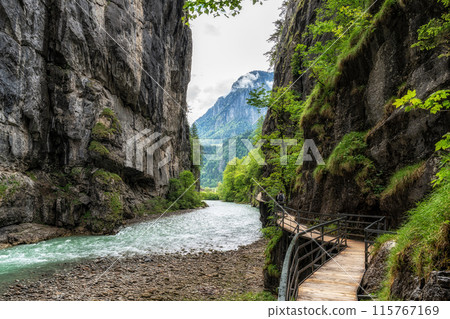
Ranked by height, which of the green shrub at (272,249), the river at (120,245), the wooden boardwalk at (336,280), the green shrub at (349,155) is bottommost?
the river at (120,245)

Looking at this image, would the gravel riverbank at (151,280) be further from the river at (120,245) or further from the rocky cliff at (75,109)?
the rocky cliff at (75,109)

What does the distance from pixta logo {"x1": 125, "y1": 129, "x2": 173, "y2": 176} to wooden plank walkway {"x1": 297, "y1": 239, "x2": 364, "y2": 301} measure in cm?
2641

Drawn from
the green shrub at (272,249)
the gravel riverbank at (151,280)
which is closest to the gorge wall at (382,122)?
the green shrub at (272,249)

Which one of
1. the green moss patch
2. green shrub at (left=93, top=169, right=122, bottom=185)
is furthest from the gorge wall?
the green moss patch

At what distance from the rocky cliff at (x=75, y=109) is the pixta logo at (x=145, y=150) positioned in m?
0.18

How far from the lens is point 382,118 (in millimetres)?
8828

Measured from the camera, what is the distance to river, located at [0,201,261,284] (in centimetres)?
1203

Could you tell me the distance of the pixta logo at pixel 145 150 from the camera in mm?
30656

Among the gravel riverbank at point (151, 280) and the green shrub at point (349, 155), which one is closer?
the gravel riverbank at point (151, 280)

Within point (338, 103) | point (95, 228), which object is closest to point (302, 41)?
point (338, 103)

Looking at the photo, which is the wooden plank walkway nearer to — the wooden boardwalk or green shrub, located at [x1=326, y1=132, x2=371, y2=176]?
the wooden boardwalk

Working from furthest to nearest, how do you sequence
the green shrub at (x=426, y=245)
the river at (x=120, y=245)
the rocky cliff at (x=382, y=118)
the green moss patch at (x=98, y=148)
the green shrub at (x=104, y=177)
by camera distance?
the green moss patch at (x=98, y=148)
the green shrub at (x=104, y=177)
the river at (x=120, y=245)
the rocky cliff at (x=382, y=118)
the green shrub at (x=426, y=245)
